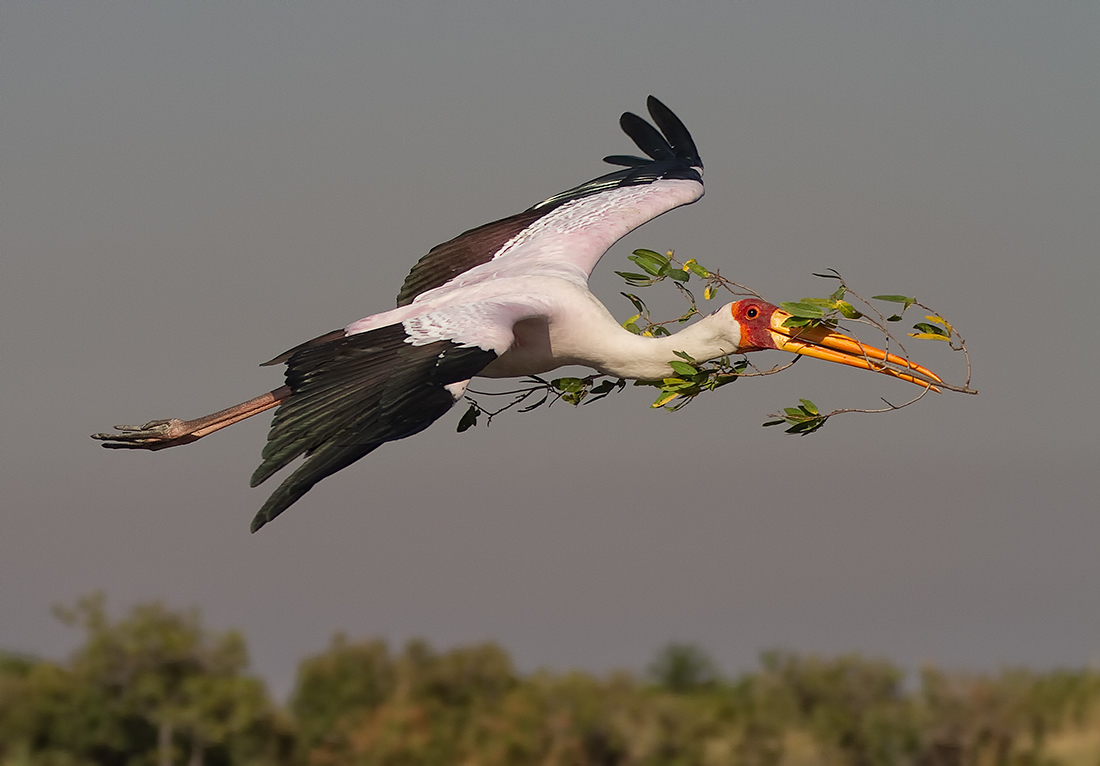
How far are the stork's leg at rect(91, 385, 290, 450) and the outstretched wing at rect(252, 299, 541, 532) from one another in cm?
219

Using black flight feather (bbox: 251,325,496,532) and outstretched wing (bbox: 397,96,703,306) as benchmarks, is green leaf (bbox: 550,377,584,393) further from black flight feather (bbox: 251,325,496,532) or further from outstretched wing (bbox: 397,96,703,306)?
black flight feather (bbox: 251,325,496,532)

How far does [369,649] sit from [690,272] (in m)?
41.4

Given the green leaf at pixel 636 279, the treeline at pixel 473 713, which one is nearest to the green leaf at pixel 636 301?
the green leaf at pixel 636 279

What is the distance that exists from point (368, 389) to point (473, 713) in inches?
1591

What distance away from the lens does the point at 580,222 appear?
11.2 metres

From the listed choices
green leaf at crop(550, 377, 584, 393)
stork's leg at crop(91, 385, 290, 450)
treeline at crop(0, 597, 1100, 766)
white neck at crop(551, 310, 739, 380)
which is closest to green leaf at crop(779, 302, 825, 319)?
white neck at crop(551, 310, 739, 380)

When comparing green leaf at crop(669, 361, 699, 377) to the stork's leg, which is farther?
the stork's leg

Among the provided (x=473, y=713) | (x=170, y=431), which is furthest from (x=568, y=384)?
(x=473, y=713)

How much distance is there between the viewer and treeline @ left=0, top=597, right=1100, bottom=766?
40719 mm

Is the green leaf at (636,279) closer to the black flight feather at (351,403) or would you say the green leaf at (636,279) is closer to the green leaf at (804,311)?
the green leaf at (804,311)

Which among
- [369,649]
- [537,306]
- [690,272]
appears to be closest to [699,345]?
[690,272]

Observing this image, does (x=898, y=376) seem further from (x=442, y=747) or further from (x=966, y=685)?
(x=966, y=685)

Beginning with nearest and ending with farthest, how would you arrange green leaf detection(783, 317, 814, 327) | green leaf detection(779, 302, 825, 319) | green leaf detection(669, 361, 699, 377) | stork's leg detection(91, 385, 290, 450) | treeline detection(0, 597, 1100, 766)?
green leaf detection(779, 302, 825, 319)
green leaf detection(783, 317, 814, 327)
green leaf detection(669, 361, 699, 377)
stork's leg detection(91, 385, 290, 450)
treeline detection(0, 597, 1100, 766)

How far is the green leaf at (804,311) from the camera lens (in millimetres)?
8391
